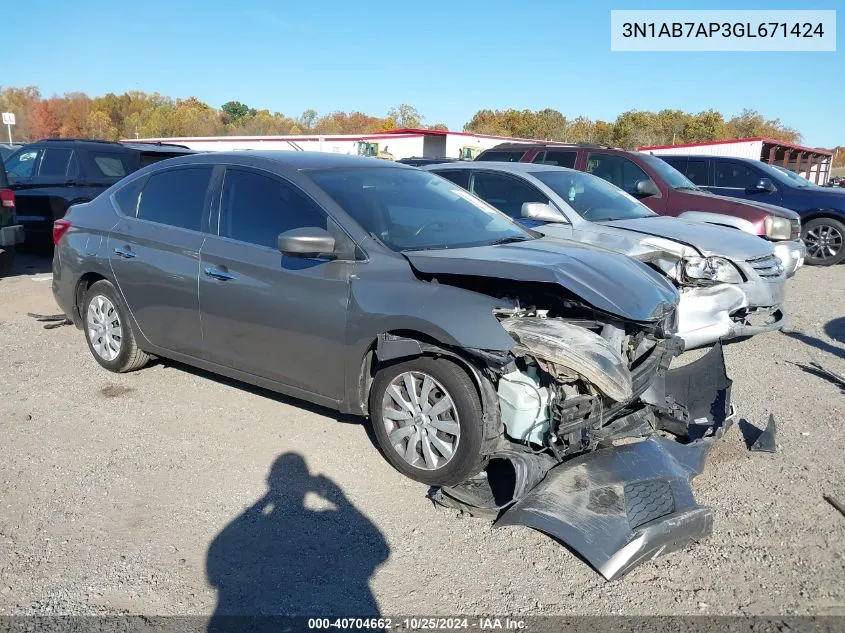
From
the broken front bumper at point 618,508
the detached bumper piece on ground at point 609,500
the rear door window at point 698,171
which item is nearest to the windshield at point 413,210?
the detached bumper piece on ground at point 609,500

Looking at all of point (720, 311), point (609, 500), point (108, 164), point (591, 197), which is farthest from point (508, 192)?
point (108, 164)

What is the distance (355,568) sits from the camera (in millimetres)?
3262

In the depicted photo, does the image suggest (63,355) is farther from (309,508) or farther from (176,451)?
(309,508)

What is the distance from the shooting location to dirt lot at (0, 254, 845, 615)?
3.04 m

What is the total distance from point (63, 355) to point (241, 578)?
4.15m

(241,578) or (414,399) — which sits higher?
(414,399)

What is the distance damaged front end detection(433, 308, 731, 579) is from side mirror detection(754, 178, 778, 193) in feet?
29.7

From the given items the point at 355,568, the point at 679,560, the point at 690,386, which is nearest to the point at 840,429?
the point at 690,386

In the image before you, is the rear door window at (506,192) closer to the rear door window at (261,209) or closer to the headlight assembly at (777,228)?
the rear door window at (261,209)

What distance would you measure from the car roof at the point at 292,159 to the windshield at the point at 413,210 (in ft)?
0.34

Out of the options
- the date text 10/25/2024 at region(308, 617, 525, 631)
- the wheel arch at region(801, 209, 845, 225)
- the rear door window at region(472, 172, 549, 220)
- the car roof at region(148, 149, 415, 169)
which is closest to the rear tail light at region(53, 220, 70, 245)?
the car roof at region(148, 149, 415, 169)

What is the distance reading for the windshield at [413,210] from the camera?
441 centimetres

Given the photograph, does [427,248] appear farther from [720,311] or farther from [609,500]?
[720,311]

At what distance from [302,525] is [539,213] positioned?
4.20 meters
